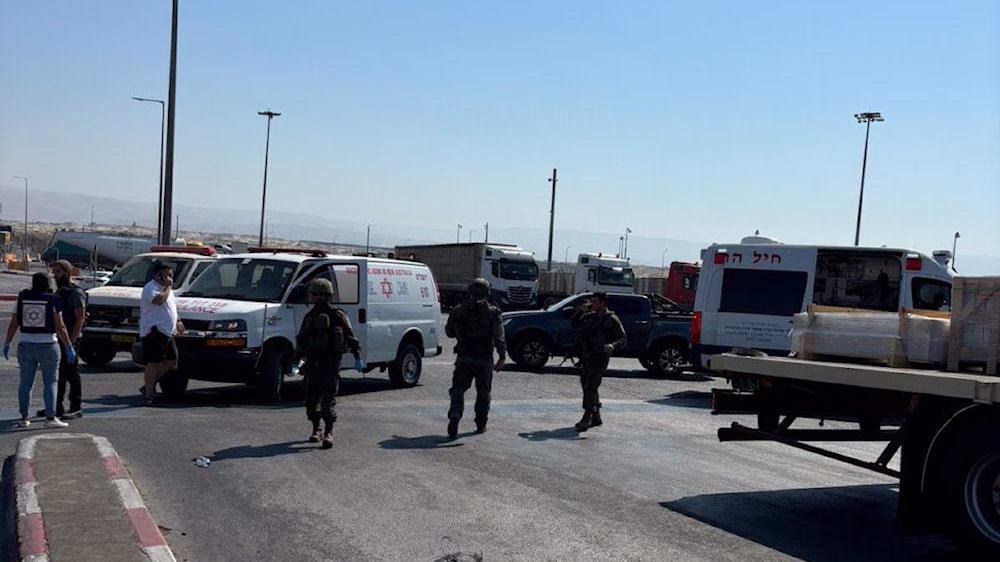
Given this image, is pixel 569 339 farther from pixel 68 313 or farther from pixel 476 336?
pixel 68 313

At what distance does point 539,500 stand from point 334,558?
230cm

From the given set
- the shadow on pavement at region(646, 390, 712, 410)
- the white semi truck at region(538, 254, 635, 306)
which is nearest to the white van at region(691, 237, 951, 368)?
the shadow on pavement at region(646, 390, 712, 410)

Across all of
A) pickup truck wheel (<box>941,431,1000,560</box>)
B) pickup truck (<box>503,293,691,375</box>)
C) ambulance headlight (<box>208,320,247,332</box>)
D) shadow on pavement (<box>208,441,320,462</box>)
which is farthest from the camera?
pickup truck (<box>503,293,691,375</box>)

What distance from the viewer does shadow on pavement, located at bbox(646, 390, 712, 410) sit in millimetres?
16297

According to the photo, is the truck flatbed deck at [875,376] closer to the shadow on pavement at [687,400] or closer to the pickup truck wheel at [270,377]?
the pickup truck wheel at [270,377]

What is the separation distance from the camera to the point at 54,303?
1045 centimetres

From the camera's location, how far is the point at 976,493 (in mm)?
6785

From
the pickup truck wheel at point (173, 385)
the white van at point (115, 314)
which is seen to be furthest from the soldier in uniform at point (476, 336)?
the white van at point (115, 314)

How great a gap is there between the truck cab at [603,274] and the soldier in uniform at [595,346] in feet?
98.1

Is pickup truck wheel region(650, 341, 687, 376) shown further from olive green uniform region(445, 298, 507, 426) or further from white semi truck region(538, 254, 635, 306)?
white semi truck region(538, 254, 635, 306)

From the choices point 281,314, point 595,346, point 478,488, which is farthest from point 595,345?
point 478,488

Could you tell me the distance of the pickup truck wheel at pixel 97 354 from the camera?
1639 centimetres

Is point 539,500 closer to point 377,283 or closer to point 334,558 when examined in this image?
point 334,558

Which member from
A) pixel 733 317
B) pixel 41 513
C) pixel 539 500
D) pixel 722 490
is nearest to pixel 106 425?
pixel 41 513
